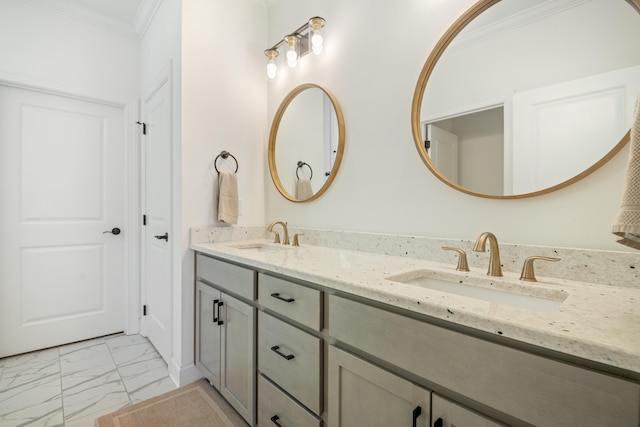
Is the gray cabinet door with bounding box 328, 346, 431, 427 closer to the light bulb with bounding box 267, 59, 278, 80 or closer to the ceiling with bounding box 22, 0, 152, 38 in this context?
the light bulb with bounding box 267, 59, 278, 80

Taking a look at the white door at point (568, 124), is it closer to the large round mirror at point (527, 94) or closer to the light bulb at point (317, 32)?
the large round mirror at point (527, 94)

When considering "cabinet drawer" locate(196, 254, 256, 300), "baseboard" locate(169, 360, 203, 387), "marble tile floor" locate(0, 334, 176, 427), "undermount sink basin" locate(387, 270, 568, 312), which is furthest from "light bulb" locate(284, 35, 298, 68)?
"marble tile floor" locate(0, 334, 176, 427)

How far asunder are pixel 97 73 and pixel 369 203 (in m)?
2.60

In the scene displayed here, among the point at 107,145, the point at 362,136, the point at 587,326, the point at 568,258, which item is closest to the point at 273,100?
the point at 362,136

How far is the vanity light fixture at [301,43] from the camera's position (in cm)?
179

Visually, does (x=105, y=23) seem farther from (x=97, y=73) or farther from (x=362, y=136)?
(x=362, y=136)

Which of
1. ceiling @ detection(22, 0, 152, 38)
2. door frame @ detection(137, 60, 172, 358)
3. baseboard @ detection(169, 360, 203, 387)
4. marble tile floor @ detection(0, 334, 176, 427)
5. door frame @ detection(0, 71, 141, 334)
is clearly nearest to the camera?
marble tile floor @ detection(0, 334, 176, 427)

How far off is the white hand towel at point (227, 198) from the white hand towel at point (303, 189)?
1.40 ft

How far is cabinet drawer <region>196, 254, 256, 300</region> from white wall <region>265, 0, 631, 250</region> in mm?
623

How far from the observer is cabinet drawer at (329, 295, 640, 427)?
1.71ft

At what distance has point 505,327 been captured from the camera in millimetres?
617

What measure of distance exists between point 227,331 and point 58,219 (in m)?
1.93

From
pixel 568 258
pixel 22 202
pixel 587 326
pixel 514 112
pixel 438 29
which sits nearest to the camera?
pixel 587 326

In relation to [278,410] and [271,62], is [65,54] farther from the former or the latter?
[278,410]
